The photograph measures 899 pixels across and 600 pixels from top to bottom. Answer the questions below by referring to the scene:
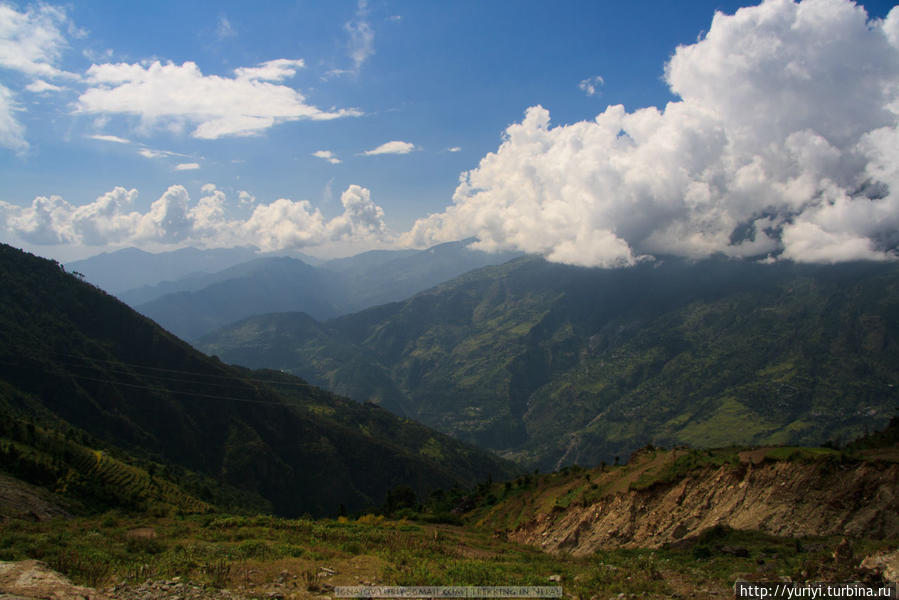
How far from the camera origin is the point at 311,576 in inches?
621

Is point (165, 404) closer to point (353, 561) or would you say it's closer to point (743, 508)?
point (353, 561)

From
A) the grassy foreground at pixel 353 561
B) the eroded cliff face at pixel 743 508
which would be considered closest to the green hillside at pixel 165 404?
the eroded cliff face at pixel 743 508

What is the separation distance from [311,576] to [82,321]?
6027 inches

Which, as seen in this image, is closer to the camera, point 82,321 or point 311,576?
point 311,576

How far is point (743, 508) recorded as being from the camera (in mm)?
30094

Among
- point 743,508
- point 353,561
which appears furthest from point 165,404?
point 743,508

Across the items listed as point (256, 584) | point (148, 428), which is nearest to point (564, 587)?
point (256, 584)

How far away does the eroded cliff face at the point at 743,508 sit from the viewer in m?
25.4

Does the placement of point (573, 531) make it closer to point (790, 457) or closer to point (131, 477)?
point (790, 457)

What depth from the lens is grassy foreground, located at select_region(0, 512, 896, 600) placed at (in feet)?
51.3

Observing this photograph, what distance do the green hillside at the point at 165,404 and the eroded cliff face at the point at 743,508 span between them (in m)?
77.1

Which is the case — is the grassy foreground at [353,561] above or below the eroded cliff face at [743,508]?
above

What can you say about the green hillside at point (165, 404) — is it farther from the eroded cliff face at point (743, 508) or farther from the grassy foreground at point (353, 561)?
the grassy foreground at point (353, 561)

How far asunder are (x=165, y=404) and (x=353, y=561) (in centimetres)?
12622
